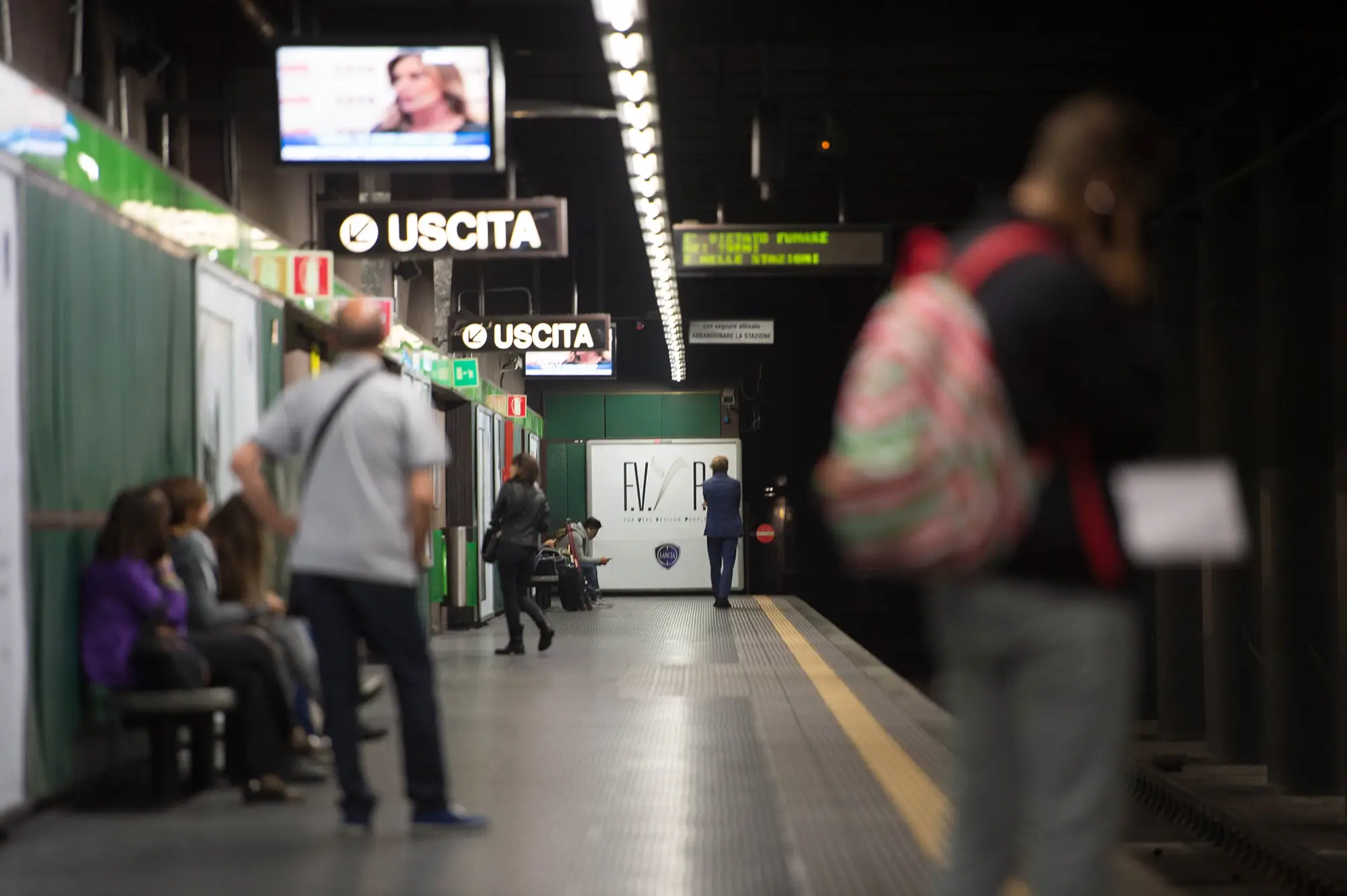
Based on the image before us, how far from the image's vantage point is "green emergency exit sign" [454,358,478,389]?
16.0 metres

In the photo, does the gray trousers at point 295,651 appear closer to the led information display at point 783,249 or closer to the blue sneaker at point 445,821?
the blue sneaker at point 445,821

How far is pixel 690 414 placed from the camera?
2691 centimetres

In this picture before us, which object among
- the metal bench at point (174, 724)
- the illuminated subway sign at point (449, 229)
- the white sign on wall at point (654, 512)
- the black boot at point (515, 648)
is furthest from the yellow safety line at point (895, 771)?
the white sign on wall at point (654, 512)

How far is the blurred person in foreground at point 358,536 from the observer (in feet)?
16.9

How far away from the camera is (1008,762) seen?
272 cm

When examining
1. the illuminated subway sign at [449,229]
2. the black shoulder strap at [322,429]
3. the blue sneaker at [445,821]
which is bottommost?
the blue sneaker at [445,821]

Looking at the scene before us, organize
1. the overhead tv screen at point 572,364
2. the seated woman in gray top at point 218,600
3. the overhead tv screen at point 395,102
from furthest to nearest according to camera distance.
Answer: the overhead tv screen at point 572,364 → the overhead tv screen at point 395,102 → the seated woman in gray top at point 218,600

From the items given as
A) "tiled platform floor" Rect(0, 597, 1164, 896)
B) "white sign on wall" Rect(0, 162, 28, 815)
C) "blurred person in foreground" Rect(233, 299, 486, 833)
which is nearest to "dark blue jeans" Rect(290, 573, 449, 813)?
"blurred person in foreground" Rect(233, 299, 486, 833)

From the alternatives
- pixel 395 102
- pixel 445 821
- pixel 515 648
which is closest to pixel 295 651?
pixel 445 821

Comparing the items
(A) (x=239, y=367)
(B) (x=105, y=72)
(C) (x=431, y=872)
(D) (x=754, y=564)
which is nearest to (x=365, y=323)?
(C) (x=431, y=872)

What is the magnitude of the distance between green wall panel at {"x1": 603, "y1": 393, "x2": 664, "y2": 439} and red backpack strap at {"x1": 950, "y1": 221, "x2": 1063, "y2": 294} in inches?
950

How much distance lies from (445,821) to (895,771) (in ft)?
6.91

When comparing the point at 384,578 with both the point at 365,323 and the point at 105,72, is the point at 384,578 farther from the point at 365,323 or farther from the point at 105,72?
the point at 105,72

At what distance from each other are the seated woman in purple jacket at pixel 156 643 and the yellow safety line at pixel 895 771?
222cm
